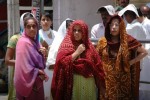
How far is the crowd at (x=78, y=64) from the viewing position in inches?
186

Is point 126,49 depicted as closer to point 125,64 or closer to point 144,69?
point 125,64

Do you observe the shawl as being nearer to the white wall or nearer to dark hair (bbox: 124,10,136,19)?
dark hair (bbox: 124,10,136,19)

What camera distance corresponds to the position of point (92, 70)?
15.6 ft

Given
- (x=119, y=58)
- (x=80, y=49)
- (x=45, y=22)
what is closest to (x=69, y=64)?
(x=80, y=49)

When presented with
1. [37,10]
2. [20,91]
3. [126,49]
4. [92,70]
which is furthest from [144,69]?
[37,10]

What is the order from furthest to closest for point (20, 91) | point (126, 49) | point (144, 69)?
point (144, 69) → point (126, 49) → point (20, 91)

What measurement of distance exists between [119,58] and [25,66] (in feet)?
3.88

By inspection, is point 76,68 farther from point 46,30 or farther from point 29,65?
point 46,30

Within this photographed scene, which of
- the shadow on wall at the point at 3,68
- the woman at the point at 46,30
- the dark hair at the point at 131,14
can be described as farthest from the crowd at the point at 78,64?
the shadow on wall at the point at 3,68

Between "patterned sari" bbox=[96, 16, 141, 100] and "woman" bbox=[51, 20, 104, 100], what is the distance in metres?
0.37

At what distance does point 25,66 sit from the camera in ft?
15.4

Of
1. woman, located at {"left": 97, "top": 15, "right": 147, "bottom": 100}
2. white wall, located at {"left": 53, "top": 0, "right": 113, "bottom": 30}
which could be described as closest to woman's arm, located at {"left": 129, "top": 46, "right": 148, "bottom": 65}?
woman, located at {"left": 97, "top": 15, "right": 147, "bottom": 100}

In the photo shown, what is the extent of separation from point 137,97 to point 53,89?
117cm

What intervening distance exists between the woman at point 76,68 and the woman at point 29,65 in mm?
208
